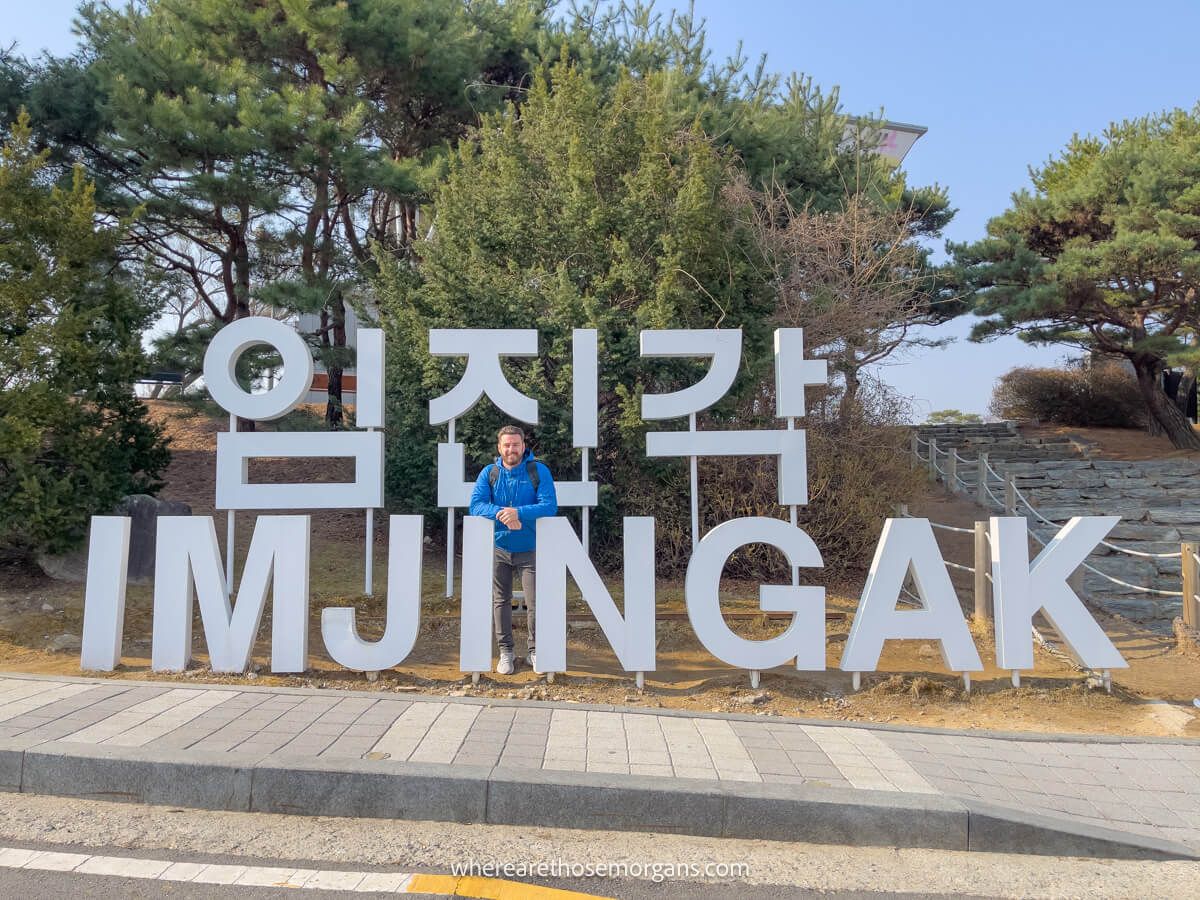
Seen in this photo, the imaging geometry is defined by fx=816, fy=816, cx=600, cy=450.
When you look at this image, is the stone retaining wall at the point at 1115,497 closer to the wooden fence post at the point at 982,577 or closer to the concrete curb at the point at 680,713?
the wooden fence post at the point at 982,577

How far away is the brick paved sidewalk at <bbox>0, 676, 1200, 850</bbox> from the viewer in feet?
13.6

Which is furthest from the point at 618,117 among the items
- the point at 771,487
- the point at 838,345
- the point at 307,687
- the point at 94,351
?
the point at 307,687

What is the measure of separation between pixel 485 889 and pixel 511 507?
3.05 metres

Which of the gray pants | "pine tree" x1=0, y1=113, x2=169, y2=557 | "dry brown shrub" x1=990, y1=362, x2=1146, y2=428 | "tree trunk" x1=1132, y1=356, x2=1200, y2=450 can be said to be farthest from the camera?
"dry brown shrub" x1=990, y1=362, x2=1146, y2=428

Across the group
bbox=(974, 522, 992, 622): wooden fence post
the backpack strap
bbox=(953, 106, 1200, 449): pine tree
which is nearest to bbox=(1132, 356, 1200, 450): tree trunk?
bbox=(953, 106, 1200, 449): pine tree

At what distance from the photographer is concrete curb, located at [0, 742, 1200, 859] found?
12.3 feet

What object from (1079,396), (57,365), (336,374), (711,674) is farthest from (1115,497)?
(57,365)

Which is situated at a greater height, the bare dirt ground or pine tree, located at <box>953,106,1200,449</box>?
pine tree, located at <box>953,106,1200,449</box>

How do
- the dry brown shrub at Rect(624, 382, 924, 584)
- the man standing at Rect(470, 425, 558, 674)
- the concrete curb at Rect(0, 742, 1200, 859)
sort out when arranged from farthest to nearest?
the dry brown shrub at Rect(624, 382, 924, 584) < the man standing at Rect(470, 425, 558, 674) < the concrete curb at Rect(0, 742, 1200, 859)

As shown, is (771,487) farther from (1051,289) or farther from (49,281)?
(1051,289)

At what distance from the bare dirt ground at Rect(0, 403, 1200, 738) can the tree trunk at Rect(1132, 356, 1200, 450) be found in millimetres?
16930

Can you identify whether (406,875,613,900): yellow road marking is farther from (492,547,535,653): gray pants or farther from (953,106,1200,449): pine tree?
(953,106,1200,449): pine tree

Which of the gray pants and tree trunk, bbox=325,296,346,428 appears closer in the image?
the gray pants

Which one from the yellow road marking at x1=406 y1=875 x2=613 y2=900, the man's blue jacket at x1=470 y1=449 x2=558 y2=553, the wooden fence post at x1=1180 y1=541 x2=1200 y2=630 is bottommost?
the yellow road marking at x1=406 y1=875 x2=613 y2=900
